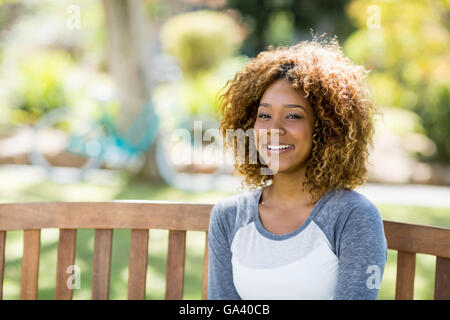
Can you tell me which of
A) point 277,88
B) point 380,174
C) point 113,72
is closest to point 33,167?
point 113,72

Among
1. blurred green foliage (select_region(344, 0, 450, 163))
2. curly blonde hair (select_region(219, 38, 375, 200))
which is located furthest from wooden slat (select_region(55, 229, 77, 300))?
blurred green foliage (select_region(344, 0, 450, 163))

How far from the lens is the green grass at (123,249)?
4.01 metres

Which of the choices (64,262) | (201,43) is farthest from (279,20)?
(64,262)

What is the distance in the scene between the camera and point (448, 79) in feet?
26.2

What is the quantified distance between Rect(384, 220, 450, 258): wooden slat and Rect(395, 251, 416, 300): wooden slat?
35 mm

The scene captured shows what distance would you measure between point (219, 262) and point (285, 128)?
528 millimetres

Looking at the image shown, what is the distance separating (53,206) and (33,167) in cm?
600

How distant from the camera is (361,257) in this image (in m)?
1.80

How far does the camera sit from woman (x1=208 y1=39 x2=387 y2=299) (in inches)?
73.1

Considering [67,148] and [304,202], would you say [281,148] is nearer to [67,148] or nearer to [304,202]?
[304,202]

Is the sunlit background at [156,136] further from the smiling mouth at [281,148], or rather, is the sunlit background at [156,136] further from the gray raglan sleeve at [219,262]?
the smiling mouth at [281,148]

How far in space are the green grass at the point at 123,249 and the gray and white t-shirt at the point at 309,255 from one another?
1902mm
